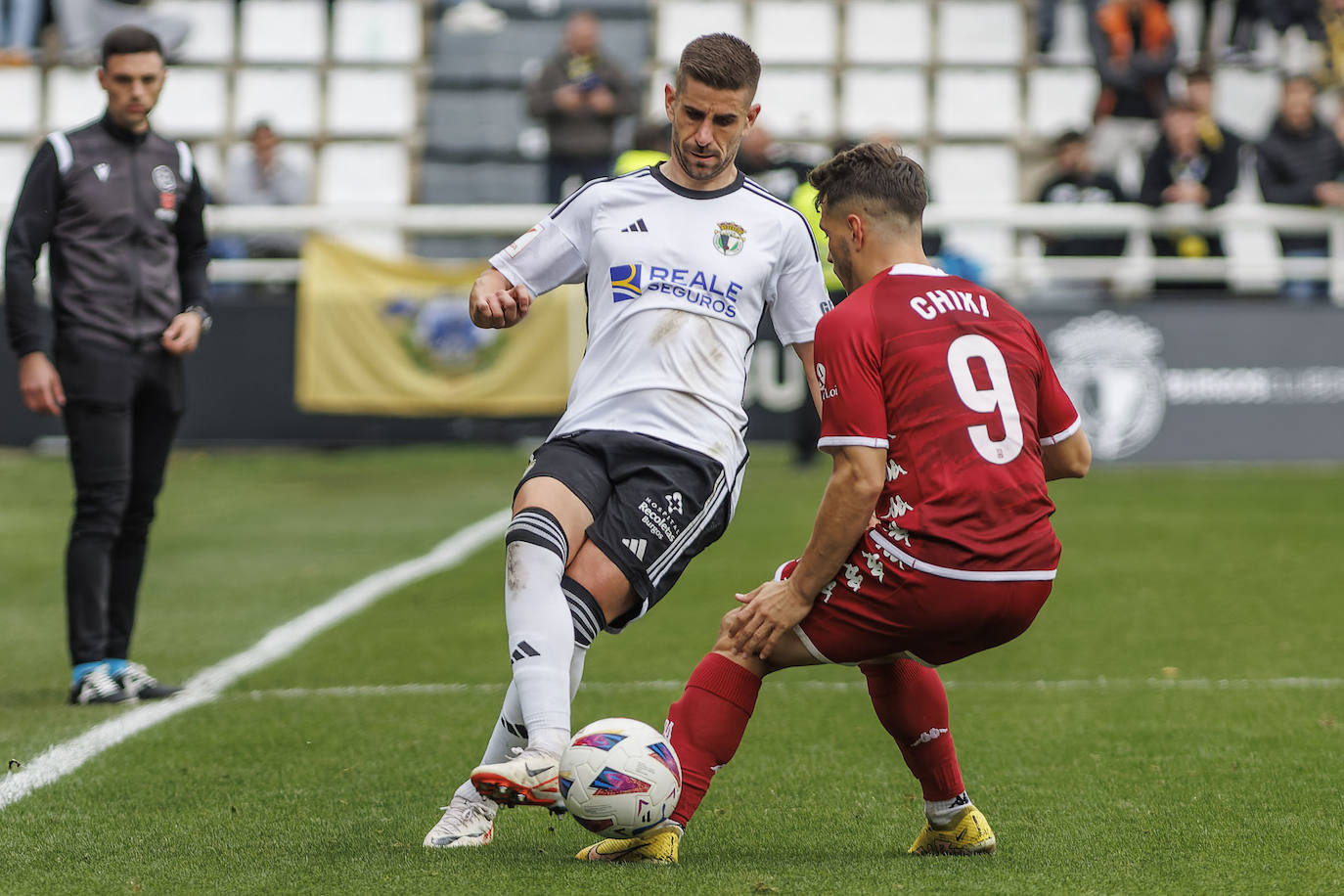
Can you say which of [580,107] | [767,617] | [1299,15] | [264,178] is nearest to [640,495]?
[767,617]

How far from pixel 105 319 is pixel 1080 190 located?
33.8 ft

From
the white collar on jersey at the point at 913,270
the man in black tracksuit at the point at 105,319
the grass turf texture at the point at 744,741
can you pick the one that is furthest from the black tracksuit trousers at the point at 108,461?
the white collar on jersey at the point at 913,270

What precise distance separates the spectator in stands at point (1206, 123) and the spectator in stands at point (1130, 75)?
175cm

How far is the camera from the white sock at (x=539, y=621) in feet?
13.1

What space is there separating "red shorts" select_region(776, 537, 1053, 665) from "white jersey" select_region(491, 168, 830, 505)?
636 mm

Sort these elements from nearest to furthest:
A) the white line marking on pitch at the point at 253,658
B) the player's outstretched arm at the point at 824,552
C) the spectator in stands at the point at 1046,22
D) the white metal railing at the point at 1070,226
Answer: the player's outstretched arm at the point at 824,552 → the white line marking on pitch at the point at 253,658 → the white metal railing at the point at 1070,226 → the spectator in stands at the point at 1046,22

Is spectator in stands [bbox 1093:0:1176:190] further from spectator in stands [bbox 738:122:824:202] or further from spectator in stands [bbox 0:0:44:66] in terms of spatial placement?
spectator in stands [bbox 0:0:44:66]

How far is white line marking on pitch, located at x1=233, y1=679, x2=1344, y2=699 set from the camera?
6250 mm

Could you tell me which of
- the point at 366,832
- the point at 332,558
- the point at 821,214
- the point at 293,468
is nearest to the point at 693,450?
the point at 821,214

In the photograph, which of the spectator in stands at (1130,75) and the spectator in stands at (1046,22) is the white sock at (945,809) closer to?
the spectator in stands at (1130,75)

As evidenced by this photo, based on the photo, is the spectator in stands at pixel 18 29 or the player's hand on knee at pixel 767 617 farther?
the spectator in stands at pixel 18 29

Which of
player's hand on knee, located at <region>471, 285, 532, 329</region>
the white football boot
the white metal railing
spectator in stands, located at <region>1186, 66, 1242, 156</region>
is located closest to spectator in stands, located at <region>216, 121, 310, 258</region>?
the white metal railing

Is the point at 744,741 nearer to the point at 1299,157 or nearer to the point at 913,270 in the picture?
the point at 913,270

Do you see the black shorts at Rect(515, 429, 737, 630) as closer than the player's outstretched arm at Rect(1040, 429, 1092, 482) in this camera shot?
No
